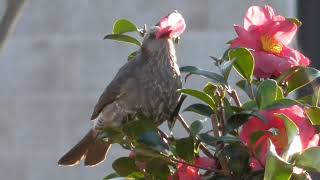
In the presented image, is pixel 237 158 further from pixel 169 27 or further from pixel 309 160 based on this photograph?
pixel 169 27

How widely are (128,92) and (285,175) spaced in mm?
793

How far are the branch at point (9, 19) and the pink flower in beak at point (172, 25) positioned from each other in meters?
0.33

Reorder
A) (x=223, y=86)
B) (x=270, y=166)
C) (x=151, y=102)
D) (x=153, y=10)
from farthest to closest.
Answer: (x=153, y=10) < (x=151, y=102) < (x=223, y=86) < (x=270, y=166)

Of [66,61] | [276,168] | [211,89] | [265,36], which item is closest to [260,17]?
[265,36]

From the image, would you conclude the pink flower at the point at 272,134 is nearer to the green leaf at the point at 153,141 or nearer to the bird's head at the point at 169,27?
the green leaf at the point at 153,141

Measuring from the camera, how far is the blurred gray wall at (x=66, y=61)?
403 centimetres

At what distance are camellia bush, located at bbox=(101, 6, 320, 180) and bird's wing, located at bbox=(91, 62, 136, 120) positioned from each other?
383 mm

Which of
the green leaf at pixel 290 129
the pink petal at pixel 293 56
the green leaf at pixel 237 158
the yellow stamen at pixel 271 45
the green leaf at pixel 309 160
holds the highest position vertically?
the yellow stamen at pixel 271 45

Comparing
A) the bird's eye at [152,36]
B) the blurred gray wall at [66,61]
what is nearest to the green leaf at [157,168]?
the bird's eye at [152,36]

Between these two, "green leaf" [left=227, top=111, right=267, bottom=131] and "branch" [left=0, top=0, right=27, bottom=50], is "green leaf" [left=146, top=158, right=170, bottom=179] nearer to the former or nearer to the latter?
"green leaf" [left=227, top=111, right=267, bottom=131]

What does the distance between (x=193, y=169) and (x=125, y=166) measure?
0.47 feet

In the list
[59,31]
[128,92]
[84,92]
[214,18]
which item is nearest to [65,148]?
[84,92]

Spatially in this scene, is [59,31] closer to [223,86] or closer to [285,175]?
[223,86]

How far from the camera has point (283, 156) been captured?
47.1 inches
